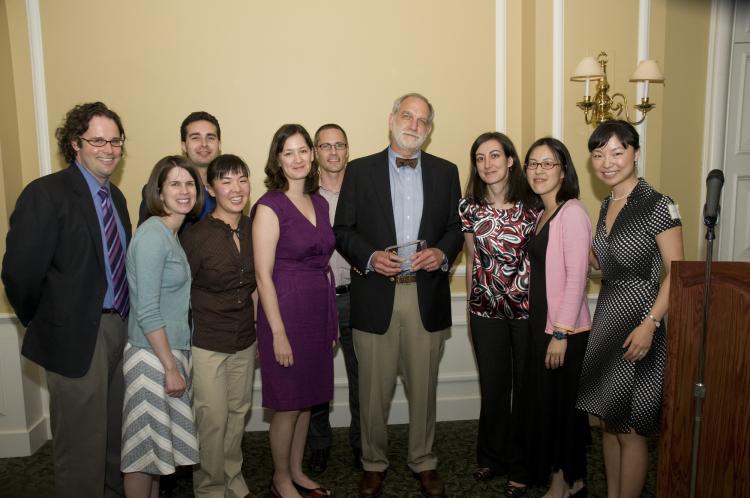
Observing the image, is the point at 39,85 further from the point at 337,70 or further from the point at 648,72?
the point at 648,72

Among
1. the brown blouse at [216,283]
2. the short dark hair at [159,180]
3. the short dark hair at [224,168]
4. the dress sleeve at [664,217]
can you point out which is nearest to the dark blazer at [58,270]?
the short dark hair at [159,180]

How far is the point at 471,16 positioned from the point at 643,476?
300 centimetres

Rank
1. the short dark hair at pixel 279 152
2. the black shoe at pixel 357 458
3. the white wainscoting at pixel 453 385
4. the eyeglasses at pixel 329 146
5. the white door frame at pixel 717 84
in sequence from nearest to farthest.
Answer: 1. the short dark hair at pixel 279 152
2. the eyeglasses at pixel 329 146
3. the black shoe at pixel 357 458
4. the white door frame at pixel 717 84
5. the white wainscoting at pixel 453 385

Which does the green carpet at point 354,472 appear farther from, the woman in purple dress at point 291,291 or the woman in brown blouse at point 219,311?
the woman in brown blouse at point 219,311

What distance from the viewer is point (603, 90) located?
3.58 metres

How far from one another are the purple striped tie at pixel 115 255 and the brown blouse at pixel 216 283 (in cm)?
28

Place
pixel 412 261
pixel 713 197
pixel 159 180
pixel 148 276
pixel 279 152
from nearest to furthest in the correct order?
pixel 713 197 < pixel 148 276 < pixel 159 180 < pixel 279 152 < pixel 412 261

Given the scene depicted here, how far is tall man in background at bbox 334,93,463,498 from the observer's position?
9.45 feet

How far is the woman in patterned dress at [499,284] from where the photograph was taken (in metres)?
2.82

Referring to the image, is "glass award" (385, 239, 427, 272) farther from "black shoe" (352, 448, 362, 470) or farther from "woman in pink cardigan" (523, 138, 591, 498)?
"black shoe" (352, 448, 362, 470)

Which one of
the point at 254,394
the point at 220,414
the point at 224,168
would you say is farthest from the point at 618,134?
the point at 254,394

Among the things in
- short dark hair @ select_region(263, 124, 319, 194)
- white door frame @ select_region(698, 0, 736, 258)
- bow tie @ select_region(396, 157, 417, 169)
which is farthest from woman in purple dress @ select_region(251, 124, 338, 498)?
white door frame @ select_region(698, 0, 736, 258)

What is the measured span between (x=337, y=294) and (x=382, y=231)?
0.62 m

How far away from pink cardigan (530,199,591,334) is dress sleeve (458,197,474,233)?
46cm
